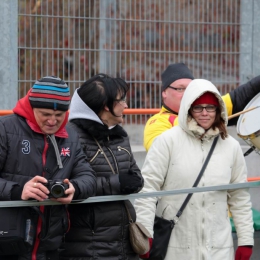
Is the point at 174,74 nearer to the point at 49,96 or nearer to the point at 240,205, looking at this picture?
the point at 240,205

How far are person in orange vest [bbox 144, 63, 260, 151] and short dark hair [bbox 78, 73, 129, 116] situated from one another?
82cm

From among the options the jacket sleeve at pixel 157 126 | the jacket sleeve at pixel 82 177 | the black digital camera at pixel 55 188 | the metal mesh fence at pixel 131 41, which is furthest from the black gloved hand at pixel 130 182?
the metal mesh fence at pixel 131 41

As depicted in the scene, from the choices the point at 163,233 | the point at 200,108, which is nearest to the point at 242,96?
the point at 200,108

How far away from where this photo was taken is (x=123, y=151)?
15.7 ft

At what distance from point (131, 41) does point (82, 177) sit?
4.90m

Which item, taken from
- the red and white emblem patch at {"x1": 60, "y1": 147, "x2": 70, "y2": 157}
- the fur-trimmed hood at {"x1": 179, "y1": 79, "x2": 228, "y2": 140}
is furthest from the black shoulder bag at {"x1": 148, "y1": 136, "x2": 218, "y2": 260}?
the red and white emblem patch at {"x1": 60, "y1": 147, "x2": 70, "y2": 157}

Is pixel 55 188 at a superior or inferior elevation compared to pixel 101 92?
inferior

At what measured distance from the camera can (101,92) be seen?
4832 mm

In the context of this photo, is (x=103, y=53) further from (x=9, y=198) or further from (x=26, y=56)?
(x=9, y=198)

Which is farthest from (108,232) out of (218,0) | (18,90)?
(218,0)

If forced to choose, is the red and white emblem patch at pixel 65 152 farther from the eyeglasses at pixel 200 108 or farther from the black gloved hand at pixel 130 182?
the eyeglasses at pixel 200 108

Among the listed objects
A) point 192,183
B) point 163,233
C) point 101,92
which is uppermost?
point 101,92

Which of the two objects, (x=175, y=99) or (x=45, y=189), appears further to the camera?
(x=175, y=99)

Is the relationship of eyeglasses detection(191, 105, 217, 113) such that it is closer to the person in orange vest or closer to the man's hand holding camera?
the person in orange vest
